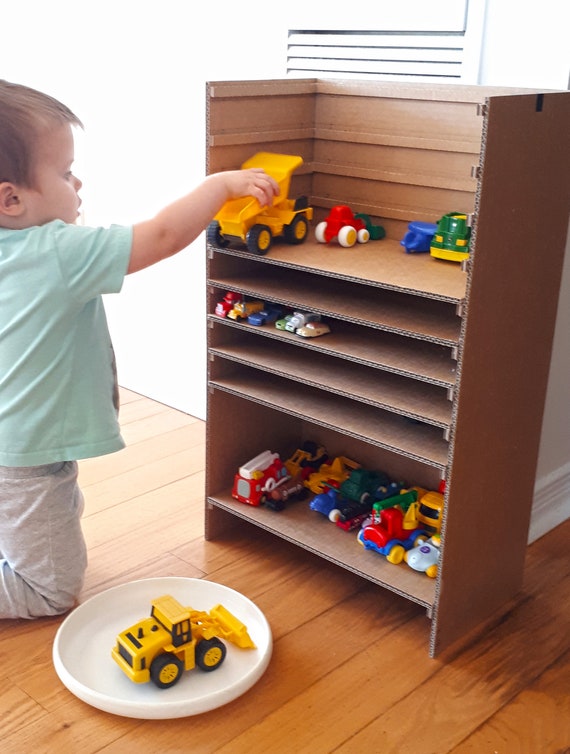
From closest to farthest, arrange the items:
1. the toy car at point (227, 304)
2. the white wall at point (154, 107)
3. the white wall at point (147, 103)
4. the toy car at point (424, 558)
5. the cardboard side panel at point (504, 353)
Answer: the cardboard side panel at point (504, 353), the toy car at point (424, 558), the toy car at point (227, 304), the white wall at point (154, 107), the white wall at point (147, 103)

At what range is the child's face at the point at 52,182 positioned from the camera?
117 centimetres

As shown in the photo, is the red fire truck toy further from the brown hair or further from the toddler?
the brown hair

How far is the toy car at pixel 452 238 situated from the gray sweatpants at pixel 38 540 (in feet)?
2.08

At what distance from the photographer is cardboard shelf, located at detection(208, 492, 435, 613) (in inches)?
52.0

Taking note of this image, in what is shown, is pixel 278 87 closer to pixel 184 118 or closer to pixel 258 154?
pixel 258 154

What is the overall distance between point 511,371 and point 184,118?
969mm

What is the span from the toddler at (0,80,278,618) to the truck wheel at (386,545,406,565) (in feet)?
1.44

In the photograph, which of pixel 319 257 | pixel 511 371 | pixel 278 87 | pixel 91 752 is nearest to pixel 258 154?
pixel 278 87

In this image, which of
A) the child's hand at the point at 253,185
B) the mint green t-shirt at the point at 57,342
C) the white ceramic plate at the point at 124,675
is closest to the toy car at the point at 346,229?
the child's hand at the point at 253,185

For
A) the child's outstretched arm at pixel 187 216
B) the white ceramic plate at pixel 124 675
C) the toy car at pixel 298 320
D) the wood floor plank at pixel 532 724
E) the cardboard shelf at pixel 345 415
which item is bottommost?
the wood floor plank at pixel 532 724

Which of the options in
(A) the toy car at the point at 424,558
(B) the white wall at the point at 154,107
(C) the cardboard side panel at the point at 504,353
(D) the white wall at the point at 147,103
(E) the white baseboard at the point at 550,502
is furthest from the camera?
(D) the white wall at the point at 147,103

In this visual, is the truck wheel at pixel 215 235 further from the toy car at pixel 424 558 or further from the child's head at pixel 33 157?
the toy car at pixel 424 558

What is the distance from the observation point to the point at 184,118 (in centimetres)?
188

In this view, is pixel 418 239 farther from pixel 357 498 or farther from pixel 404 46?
pixel 357 498
